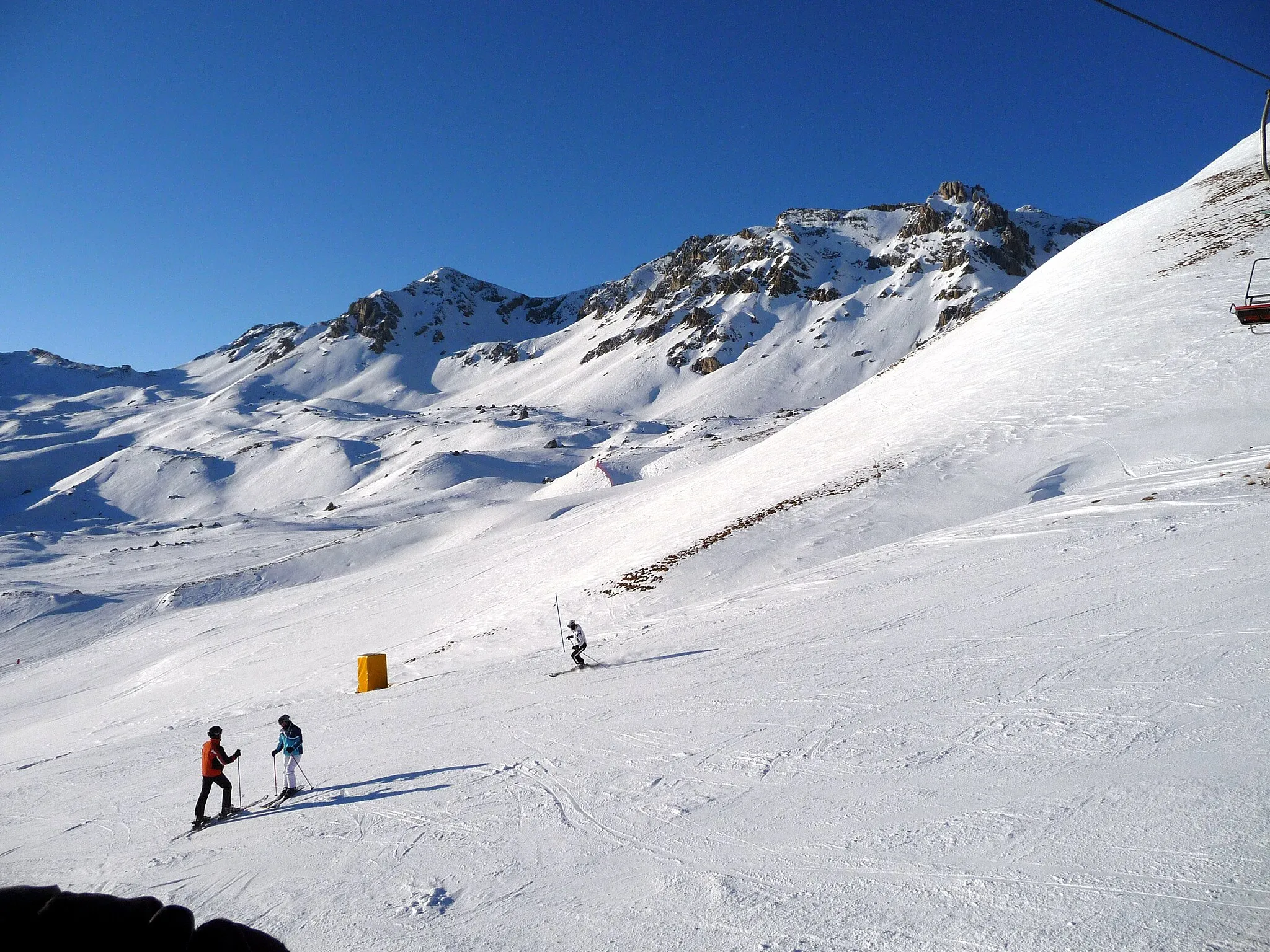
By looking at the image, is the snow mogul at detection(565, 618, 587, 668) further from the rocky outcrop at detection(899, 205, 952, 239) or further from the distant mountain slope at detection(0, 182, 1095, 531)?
the rocky outcrop at detection(899, 205, 952, 239)

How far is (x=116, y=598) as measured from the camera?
147ft

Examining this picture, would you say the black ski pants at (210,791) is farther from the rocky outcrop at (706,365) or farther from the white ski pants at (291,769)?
the rocky outcrop at (706,365)

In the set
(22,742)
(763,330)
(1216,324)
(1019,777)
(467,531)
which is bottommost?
(22,742)

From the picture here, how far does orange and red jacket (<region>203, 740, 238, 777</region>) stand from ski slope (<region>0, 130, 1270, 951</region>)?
894mm

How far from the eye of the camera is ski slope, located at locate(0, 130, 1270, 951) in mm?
5574

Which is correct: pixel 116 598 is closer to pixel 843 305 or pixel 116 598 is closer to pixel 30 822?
pixel 30 822

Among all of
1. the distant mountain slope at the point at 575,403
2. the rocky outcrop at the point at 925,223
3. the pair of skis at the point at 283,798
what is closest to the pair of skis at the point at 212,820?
the pair of skis at the point at 283,798

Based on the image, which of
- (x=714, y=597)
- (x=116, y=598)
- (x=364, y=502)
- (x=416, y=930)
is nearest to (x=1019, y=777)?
(x=416, y=930)

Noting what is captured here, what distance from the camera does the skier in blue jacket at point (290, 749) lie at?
1048 centimetres

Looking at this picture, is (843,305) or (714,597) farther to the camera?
(843,305)

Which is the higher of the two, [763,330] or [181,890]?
[763,330]

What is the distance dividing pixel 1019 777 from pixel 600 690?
7.88m

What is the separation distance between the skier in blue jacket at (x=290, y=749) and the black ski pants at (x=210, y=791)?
711mm

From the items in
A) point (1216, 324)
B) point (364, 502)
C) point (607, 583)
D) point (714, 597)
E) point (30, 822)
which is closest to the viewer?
point (30, 822)
